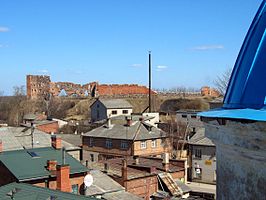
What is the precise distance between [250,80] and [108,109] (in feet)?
220

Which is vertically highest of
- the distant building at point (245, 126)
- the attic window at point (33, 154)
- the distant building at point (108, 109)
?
the distant building at point (245, 126)

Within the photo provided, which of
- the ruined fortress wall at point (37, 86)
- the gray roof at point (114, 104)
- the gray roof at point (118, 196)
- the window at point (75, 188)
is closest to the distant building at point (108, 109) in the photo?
the gray roof at point (114, 104)

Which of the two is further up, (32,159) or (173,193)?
(32,159)

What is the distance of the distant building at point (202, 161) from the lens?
42.1m

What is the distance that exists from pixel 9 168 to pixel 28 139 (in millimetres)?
15395

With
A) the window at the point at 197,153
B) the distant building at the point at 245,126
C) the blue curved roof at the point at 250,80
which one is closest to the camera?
the distant building at the point at 245,126

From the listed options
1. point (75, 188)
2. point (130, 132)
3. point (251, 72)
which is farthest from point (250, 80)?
point (130, 132)

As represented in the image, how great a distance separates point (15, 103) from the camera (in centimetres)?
9344

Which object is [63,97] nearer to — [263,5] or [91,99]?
[91,99]

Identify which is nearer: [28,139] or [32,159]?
[32,159]

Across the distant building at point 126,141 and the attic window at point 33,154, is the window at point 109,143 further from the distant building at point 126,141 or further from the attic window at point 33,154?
the attic window at point 33,154

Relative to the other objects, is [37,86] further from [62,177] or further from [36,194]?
[36,194]

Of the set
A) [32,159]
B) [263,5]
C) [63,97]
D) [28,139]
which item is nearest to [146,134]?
[28,139]

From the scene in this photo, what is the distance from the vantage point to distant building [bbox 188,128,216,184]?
4209 cm
